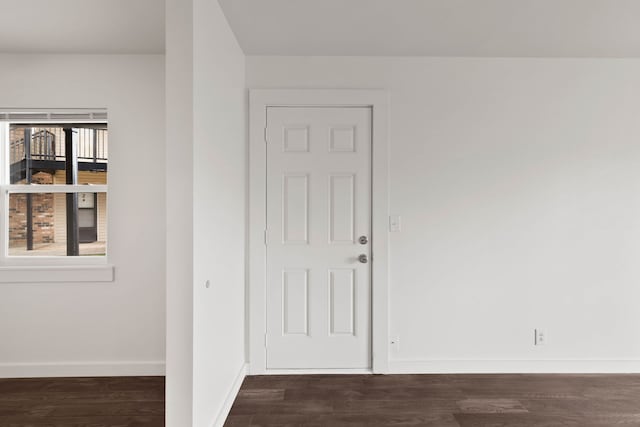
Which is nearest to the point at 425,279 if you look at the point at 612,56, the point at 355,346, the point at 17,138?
the point at 355,346

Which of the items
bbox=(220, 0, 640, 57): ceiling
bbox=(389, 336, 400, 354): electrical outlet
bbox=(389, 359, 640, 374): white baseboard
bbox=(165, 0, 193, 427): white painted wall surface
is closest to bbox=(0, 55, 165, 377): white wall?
bbox=(220, 0, 640, 57): ceiling

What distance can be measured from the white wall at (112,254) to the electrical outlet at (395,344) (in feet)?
5.86

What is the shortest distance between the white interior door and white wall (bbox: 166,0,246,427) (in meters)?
0.49

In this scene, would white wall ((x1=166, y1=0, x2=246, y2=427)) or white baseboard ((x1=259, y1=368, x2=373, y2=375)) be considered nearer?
white wall ((x1=166, y1=0, x2=246, y2=427))

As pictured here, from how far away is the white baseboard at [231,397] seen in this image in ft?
7.47

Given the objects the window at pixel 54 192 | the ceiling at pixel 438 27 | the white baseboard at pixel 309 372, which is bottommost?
the white baseboard at pixel 309 372

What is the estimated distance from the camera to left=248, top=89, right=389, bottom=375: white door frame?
3.01 metres

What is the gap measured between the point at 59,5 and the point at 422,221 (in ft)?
8.98

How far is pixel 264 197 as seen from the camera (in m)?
3.03

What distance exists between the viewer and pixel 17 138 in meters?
3.14

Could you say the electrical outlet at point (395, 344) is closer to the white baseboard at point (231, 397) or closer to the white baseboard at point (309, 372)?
the white baseboard at point (309, 372)

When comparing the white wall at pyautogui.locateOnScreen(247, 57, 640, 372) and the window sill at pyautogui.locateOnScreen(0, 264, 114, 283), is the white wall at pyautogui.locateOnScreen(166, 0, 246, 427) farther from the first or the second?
the window sill at pyautogui.locateOnScreen(0, 264, 114, 283)

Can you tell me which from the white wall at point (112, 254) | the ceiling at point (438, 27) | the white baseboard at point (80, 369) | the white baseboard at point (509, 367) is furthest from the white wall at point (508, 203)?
the white baseboard at point (80, 369)

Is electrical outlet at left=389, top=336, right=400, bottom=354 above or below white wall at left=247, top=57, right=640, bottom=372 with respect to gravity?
below
